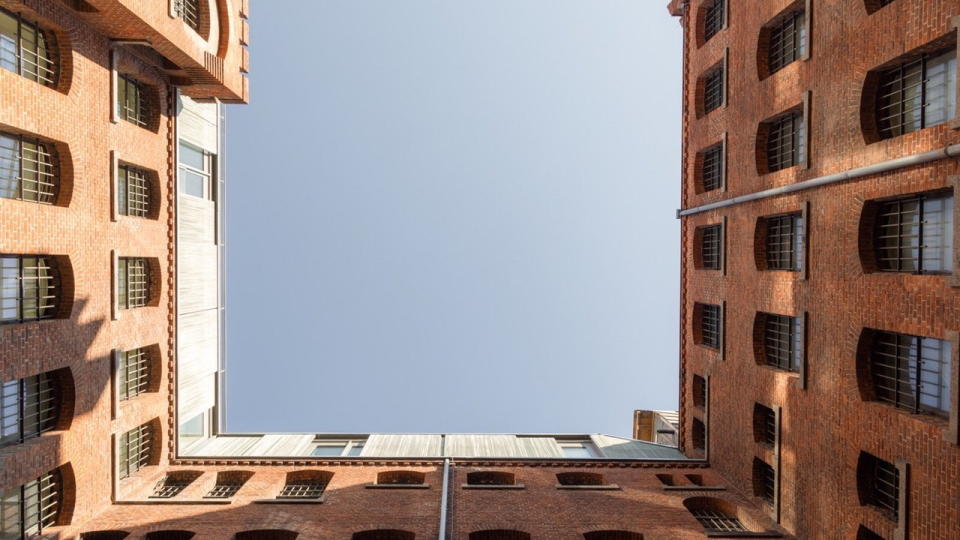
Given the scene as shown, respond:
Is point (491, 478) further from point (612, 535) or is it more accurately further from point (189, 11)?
point (189, 11)

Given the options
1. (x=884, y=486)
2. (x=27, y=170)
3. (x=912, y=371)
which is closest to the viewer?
(x=912, y=371)

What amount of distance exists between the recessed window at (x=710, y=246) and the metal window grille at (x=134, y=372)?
2333 cm

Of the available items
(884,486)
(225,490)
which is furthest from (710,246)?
(225,490)

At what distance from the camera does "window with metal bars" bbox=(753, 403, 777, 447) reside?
20.4 m

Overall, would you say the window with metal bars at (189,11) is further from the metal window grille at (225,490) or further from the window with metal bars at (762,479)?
the window with metal bars at (762,479)

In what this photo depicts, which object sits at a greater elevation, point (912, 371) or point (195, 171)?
point (195, 171)

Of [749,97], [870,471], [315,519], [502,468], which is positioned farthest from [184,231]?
[870,471]

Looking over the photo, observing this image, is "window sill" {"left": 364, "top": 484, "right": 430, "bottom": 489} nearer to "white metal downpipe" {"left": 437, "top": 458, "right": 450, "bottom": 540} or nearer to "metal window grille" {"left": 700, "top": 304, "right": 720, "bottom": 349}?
"white metal downpipe" {"left": 437, "top": 458, "right": 450, "bottom": 540}

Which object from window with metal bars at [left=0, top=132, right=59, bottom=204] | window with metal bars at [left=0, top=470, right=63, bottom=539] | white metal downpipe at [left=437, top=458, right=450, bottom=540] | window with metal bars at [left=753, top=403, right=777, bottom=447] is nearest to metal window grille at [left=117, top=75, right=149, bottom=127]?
window with metal bars at [left=0, top=132, right=59, bottom=204]

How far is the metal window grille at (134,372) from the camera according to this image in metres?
20.4

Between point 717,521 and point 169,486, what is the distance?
68.1 ft

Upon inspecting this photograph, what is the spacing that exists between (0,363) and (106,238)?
5289 millimetres

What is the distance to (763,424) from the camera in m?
20.8

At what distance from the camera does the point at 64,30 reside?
53.0ft
